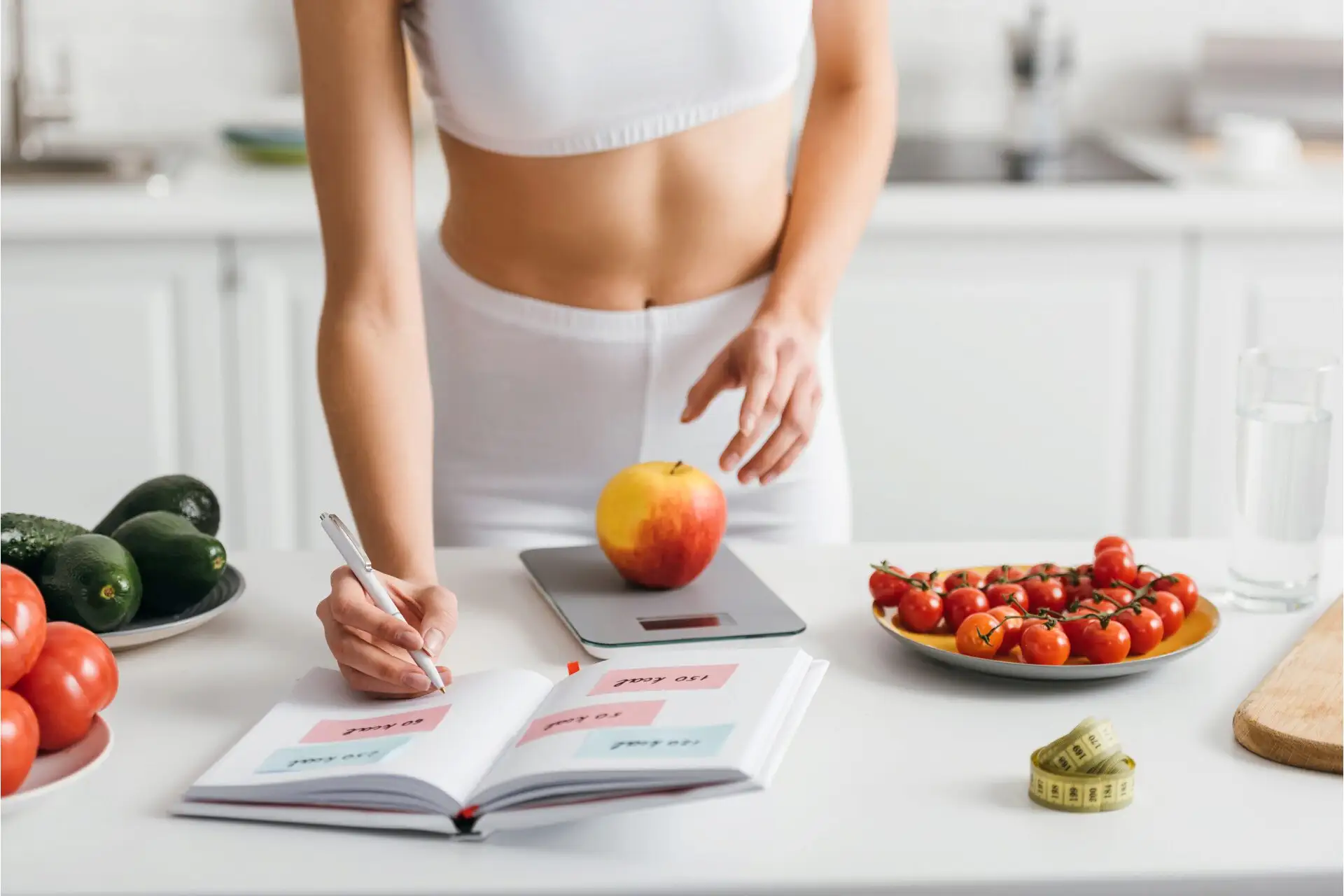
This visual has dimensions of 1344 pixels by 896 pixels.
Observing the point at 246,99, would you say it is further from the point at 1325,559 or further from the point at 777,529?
the point at 1325,559

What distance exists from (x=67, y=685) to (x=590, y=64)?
0.70 metres

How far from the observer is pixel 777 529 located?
4.62 feet

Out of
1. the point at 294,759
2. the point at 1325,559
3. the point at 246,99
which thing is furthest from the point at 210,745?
the point at 246,99

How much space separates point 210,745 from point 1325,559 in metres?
0.86

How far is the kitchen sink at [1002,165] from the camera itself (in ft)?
8.12

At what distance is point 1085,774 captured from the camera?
791mm

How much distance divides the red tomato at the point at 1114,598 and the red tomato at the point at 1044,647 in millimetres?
63

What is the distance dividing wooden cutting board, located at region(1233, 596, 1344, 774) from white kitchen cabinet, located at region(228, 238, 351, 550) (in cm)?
168

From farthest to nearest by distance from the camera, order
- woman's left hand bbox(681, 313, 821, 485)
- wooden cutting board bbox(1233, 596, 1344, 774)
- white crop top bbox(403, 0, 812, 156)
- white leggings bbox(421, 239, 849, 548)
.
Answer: white leggings bbox(421, 239, 849, 548)
white crop top bbox(403, 0, 812, 156)
woman's left hand bbox(681, 313, 821, 485)
wooden cutting board bbox(1233, 596, 1344, 774)

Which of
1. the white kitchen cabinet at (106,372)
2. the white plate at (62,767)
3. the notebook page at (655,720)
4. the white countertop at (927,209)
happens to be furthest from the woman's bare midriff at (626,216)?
the white kitchen cabinet at (106,372)

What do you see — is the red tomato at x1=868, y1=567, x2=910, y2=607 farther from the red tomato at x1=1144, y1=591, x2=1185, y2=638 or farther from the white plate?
the white plate

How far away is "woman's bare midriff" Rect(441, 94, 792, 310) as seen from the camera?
1.37m

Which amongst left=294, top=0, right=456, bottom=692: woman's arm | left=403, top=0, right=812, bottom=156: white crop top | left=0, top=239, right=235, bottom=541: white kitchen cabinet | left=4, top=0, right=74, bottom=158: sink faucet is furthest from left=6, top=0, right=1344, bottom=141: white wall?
left=294, top=0, right=456, bottom=692: woman's arm

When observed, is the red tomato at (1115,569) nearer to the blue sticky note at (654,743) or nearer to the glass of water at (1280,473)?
the glass of water at (1280,473)
